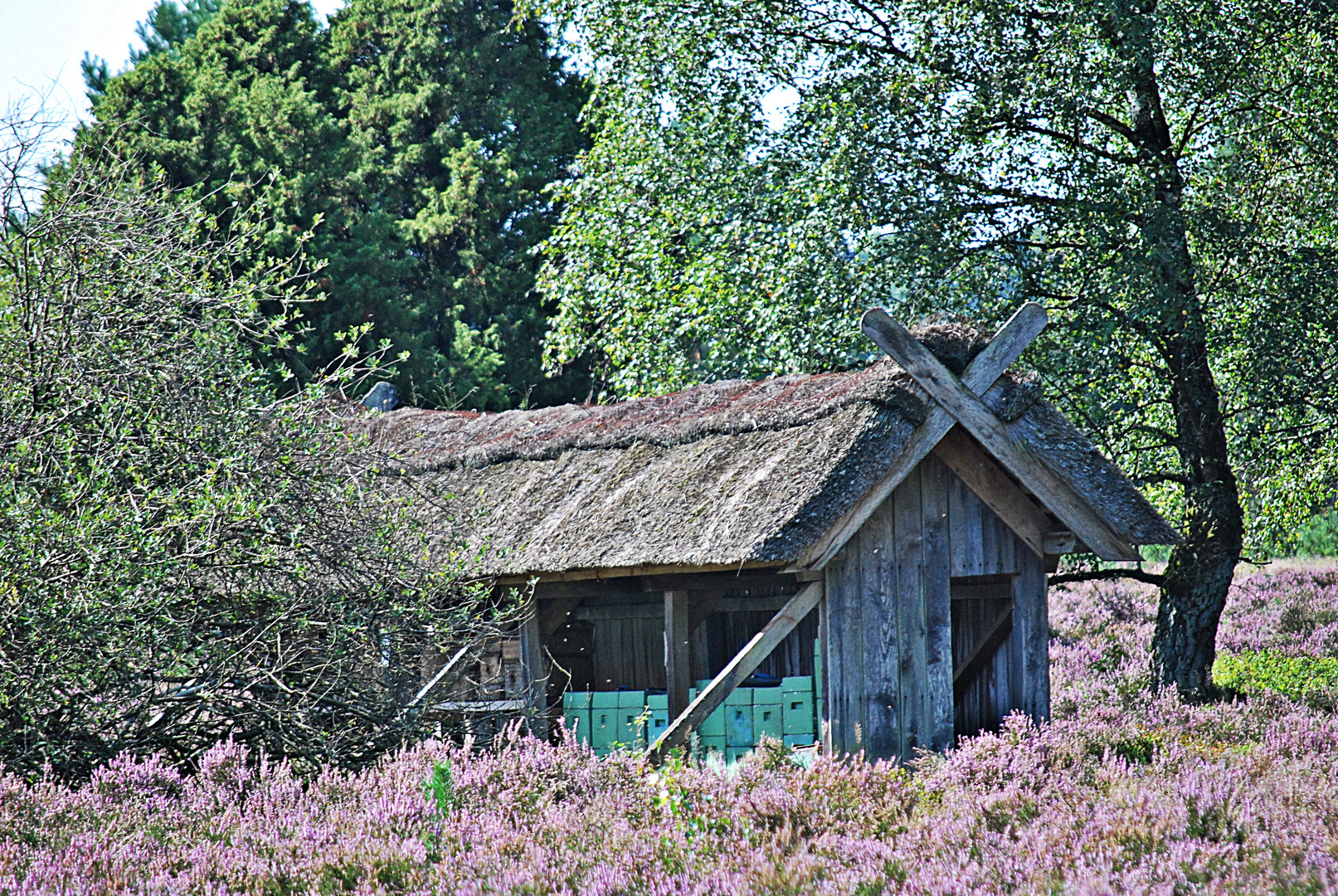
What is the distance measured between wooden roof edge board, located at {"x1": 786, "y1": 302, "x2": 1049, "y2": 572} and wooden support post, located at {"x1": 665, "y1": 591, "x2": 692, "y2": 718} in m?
1.33

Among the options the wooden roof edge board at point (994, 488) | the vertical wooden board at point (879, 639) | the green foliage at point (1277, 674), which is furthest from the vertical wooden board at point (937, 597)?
the green foliage at point (1277, 674)

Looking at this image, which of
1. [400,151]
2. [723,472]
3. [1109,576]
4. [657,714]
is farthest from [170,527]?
[400,151]


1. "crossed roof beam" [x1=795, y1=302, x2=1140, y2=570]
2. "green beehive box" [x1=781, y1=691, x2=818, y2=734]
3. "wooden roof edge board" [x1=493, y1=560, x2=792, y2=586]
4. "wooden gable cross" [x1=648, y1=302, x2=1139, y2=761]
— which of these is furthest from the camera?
"green beehive box" [x1=781, y1=691, x2=818, y2=734]

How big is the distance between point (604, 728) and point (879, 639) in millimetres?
2847

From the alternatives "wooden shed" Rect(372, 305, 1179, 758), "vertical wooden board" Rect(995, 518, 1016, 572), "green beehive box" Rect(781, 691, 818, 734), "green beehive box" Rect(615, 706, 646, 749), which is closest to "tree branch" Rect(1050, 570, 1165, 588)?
"wooden shed" Rect(372, 305, 1179, 758)

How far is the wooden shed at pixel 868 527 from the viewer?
8078 millimetres

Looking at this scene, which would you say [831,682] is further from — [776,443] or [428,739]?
[428,739]

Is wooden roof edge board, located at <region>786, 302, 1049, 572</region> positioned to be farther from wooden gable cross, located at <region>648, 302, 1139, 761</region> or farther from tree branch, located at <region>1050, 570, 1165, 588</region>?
tree branch, located at <region>1050, 570, 1165, 588</region>

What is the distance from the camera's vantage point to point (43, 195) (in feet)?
24.4

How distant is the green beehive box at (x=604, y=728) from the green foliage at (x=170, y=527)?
2501 mm

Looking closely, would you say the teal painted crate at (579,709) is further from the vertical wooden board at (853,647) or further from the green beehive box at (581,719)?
the vertical wooden board at (853,647)

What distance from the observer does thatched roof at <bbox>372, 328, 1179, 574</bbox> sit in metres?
7.99

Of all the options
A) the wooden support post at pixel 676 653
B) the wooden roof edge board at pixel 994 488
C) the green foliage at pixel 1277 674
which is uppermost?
the wooden roof edge board at pixel 994 488

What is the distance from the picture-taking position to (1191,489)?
1199cm
